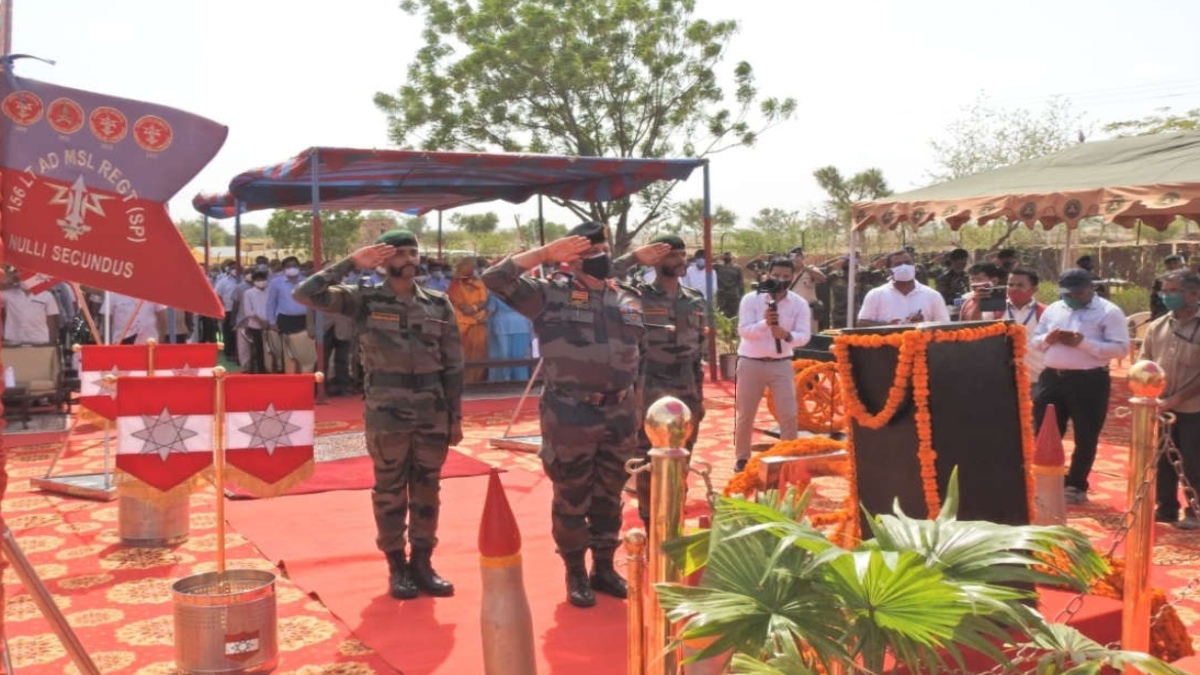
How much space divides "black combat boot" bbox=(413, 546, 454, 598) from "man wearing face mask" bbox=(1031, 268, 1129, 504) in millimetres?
3941

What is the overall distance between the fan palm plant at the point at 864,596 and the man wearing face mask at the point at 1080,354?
16.0ft

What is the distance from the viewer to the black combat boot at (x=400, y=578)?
5.02 meters

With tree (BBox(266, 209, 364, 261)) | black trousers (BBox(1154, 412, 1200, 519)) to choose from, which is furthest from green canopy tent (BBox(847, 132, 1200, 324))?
tree (BBox(266, 209, 364, 261))

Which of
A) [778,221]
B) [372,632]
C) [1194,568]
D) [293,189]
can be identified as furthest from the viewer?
[778,221]

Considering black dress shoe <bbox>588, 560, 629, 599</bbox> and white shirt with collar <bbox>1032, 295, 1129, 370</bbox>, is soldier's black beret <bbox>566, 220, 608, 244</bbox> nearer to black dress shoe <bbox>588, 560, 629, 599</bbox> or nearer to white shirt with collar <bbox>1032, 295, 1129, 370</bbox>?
black dress shoe <bbox>588, 560, 629, 599</bbox>

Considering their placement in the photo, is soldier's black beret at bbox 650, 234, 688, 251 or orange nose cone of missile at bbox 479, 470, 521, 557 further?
soldier's black beret at bbox 650, 234, 688, 251

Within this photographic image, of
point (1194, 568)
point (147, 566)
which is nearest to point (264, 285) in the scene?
point (147, 566)

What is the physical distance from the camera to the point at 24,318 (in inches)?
413

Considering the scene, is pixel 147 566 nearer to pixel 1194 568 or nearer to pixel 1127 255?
pixel 1194 568

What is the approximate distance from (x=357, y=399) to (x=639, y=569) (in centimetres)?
1028

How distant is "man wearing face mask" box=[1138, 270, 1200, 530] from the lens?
601 centimetres

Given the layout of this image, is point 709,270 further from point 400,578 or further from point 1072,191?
point 400,578

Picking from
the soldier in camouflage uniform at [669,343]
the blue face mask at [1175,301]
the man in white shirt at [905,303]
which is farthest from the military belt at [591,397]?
the man in white shirt at [905,303]

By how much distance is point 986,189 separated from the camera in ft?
40.8
